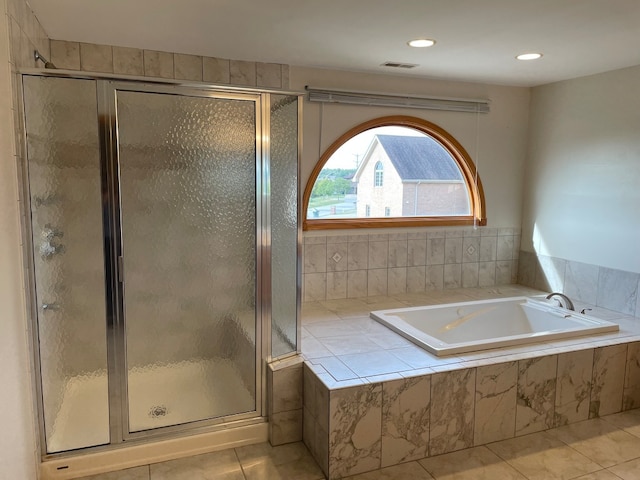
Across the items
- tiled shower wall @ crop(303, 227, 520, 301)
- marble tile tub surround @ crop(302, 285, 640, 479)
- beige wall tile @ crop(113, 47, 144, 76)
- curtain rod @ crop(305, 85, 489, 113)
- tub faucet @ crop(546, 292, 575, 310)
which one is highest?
beige wall tile @ crop(113, 47, 144, 76)

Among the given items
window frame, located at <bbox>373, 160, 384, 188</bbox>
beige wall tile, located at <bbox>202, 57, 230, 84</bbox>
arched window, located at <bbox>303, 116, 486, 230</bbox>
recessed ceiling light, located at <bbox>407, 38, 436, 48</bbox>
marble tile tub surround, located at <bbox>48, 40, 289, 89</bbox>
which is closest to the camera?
recessed ceiling light, located at <bbox>407, 38, 436, 48</bbox>

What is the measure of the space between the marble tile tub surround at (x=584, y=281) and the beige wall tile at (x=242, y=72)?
9.55 feet

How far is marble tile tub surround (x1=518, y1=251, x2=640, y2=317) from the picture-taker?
11.5 feet

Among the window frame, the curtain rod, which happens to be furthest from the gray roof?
the curtain rod

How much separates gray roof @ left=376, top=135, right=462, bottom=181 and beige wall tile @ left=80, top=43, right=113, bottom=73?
6.80 feet

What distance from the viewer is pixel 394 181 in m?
4.07

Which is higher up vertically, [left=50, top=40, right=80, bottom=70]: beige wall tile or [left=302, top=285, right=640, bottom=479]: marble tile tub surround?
[left=50, top=40, right=80, bottom=70]: beige wall tile

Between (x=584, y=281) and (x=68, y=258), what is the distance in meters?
3.68

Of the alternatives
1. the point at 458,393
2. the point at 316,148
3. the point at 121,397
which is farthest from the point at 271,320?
the point at 316,148

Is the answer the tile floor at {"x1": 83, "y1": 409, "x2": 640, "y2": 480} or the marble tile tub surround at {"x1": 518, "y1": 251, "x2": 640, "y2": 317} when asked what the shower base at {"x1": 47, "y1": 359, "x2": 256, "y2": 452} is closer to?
the tile floor at {"x1": 83, "y1": 409, "x2": 640, "y2": 480}

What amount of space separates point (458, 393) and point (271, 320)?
3.53 ft

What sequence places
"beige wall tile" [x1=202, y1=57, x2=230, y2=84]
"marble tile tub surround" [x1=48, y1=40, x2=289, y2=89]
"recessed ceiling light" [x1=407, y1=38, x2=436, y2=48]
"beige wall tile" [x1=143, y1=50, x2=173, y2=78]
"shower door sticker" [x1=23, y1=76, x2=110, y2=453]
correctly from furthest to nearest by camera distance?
"beige wall tile" [x1=202, y1=57, x2=230, y2=84], "beige wall tile" [x1=143, y1=50, x2=173, y2=78], "marble tile tub surround" [x1=48, y1=40, x2=289, y2=89], "recessed ceiling light" [x1=407, y1=38, x2=436, y2=48], "shower door sticker" [x1=23, y1=76, x2=110, y2=453]

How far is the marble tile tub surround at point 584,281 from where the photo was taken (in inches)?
138

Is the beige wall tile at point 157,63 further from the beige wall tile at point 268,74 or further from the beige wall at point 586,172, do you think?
the beige wall at point 586,172
